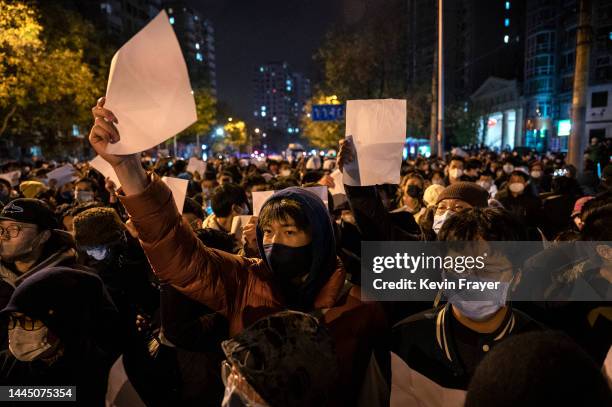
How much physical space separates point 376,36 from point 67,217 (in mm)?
30329

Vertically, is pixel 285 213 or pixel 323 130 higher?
pixel 323 130

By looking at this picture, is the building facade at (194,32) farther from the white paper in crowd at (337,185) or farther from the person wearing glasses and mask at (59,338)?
the person wearing glasses and mask at (59,338)

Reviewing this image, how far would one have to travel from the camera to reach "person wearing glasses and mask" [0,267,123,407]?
91.4 inches

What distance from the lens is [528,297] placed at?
2.46 meters

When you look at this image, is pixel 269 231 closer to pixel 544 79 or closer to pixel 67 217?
pixel 67 217

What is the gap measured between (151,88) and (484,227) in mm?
1542

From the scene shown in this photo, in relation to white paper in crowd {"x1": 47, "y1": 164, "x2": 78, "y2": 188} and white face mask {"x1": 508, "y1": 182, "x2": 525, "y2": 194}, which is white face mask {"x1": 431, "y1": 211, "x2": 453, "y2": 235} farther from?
white paper in crowd {"x1": 47, "y1": 164, "x2": 78, "y2": 188}

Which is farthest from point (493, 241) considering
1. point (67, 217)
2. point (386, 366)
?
point (67, 217)

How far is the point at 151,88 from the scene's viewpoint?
1.68 metres

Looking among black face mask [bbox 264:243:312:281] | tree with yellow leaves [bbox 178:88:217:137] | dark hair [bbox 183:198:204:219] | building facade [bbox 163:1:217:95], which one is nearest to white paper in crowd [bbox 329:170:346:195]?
dark hair [bbox 183:198:204:219]

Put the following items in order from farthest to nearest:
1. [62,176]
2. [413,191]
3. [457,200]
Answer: [62,176] → [413,191] → [457,200]

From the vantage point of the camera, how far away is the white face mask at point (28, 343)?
91.2 inches

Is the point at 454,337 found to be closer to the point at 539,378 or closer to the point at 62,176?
the point at 539,378

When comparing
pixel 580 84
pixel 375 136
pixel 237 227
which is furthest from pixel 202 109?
pixel 375 136
